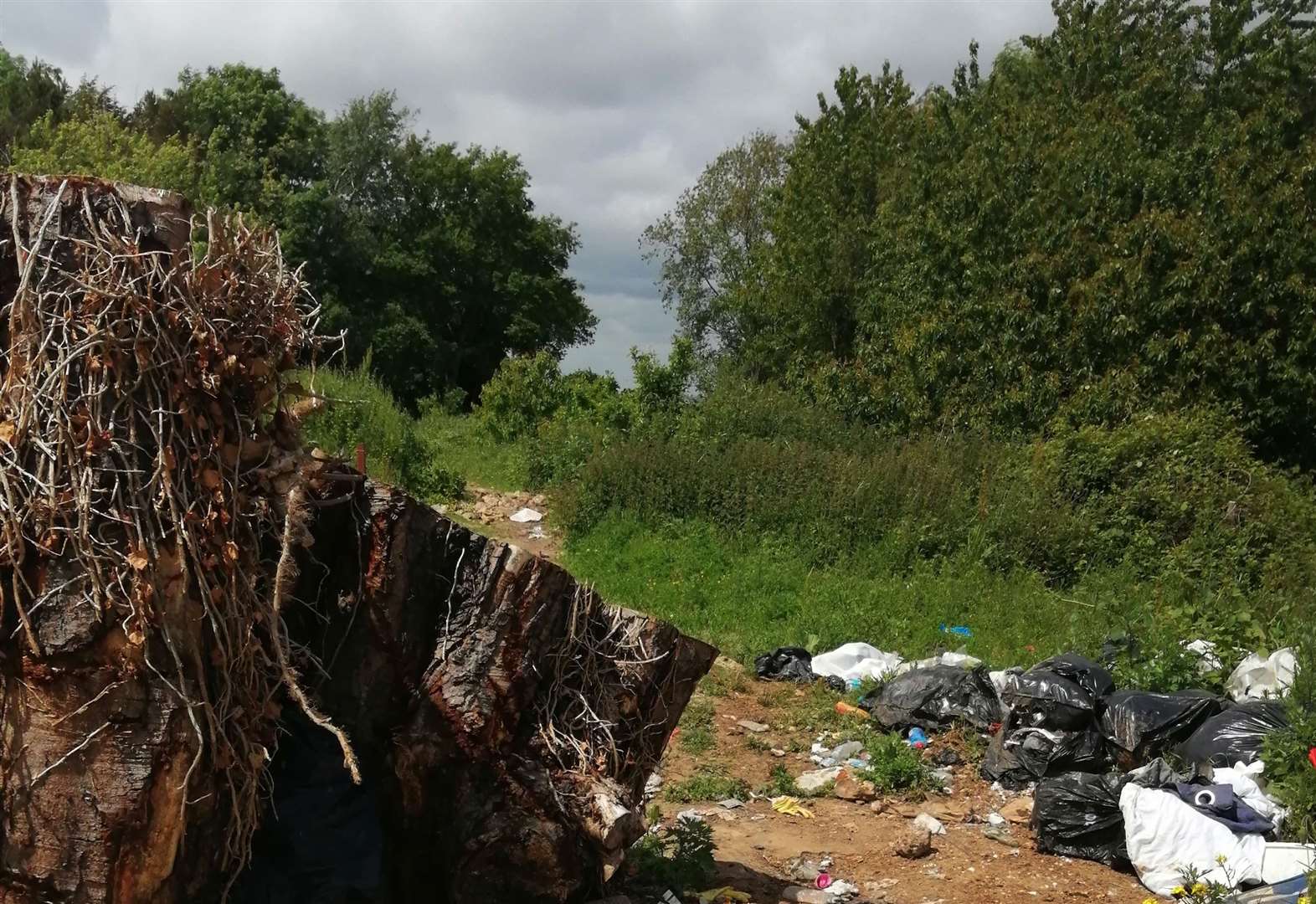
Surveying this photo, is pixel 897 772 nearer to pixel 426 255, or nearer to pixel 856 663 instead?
pixel 856 663

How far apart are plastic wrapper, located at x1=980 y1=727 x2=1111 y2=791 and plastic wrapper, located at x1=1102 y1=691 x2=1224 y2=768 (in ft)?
0.40

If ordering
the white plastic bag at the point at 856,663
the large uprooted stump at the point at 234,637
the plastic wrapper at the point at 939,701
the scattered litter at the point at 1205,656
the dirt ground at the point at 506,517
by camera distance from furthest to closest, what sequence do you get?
the dirt ground at the point at 506,517, the white plastic bag at the point at 856,663, the plastic wrapper at the point at 939,701, the scattered litter at the point at 1205,656, the large uprooted stump at the point at 234,637

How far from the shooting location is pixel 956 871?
16.8 feet

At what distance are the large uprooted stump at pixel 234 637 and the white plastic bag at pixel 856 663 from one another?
15.9 ft

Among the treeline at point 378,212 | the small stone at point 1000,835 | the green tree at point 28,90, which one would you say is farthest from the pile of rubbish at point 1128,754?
the green tree at point 28,90

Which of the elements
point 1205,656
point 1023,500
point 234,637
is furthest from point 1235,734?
point 1023,500

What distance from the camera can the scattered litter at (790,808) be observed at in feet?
19.1

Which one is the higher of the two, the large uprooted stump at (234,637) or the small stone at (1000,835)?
the large uprooted stump at (234,637)

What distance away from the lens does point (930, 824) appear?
5.64 m

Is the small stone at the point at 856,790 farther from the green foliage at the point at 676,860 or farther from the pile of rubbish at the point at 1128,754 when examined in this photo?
the green foliage at the point at 676,860

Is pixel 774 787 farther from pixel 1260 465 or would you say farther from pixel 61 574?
pixel 1260 465

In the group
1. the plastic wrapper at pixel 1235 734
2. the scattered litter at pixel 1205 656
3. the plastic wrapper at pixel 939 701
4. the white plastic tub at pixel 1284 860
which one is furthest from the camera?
the plastic wrapper at pixel 939 701

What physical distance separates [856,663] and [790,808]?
2598 mm

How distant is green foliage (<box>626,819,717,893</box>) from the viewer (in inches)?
166
